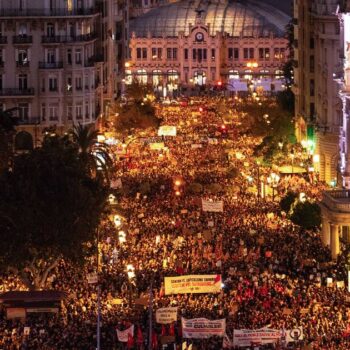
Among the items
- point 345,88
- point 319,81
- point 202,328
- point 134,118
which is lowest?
point 202,328

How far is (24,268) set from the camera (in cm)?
7538

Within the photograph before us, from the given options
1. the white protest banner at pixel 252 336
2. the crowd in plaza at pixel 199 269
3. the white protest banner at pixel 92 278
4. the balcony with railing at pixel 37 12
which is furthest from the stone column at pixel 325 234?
the balcony with railing at pixel 37 12

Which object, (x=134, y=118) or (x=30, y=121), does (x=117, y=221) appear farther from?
(x=134, y=118)

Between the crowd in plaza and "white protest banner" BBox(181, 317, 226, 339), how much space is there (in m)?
0.48

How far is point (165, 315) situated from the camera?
64750 mm

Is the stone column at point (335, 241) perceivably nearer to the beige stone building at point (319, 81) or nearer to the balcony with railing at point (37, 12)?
the beige stone building at point (319, 81)

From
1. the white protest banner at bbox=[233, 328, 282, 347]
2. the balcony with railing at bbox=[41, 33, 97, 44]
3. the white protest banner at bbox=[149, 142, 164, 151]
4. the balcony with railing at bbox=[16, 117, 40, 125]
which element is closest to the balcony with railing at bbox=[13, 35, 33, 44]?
the balcony with railing at bbox=[41, 33, 97, 44]

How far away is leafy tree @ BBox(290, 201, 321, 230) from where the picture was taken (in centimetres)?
9150

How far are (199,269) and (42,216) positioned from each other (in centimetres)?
865

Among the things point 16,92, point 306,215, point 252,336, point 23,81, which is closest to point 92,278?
point 252,336

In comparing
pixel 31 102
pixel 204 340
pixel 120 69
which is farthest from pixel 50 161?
pixel 120 69

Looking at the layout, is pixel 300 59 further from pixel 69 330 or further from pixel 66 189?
pixel 69 330

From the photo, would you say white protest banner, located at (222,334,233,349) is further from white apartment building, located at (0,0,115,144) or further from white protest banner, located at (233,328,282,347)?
white apartment building, located at (0,0,115,144)

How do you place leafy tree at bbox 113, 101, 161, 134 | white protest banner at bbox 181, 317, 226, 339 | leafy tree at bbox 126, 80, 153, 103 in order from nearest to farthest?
white protest banner at bbox 181, 317, 226, 339
leafy tree at bbox 113, 101, 161, 134
leafy tree at bbox 126, 80, 153, 103
